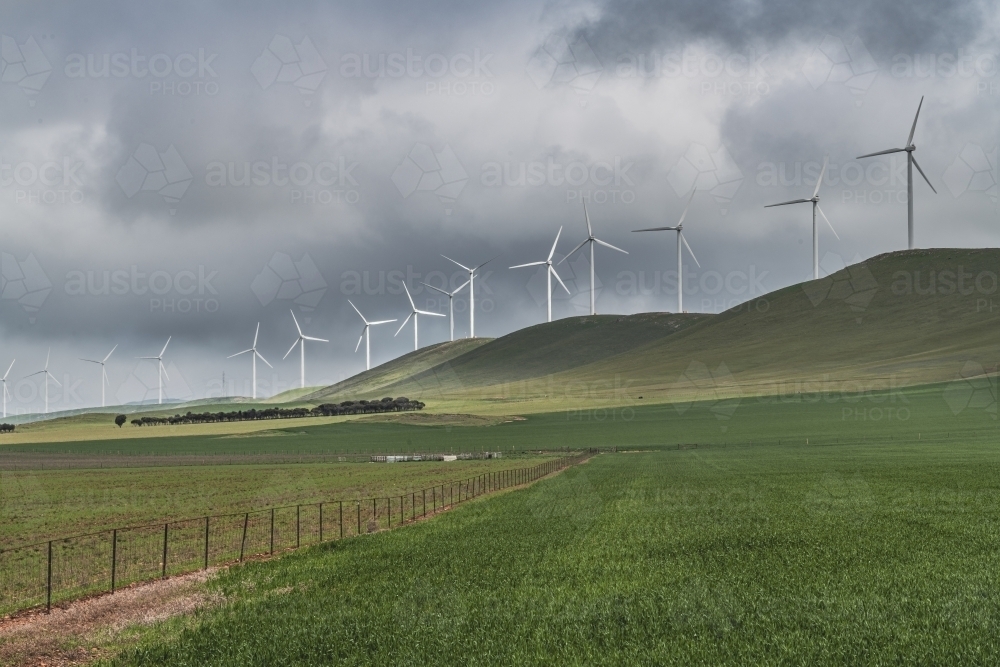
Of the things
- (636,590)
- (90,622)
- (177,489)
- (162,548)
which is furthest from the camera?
(177,489)

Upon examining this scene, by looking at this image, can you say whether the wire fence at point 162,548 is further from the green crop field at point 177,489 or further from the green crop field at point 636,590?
the green crop field at point 177,489

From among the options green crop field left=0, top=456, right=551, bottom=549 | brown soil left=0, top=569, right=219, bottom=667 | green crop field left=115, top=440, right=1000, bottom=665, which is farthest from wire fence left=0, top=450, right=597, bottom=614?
green crop field left=0, top=456, right=551, bottom=549

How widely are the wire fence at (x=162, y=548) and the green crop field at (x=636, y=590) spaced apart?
3.43 m

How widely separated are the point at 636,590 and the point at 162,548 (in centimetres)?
2348

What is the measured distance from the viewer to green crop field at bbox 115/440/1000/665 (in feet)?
65.5

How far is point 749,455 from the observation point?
335 ft

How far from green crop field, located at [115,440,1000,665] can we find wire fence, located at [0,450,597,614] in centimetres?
343

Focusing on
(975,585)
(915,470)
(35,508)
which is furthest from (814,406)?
(975,585)

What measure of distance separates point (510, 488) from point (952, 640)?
161 ft

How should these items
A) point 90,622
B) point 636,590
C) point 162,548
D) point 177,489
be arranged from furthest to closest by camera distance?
point 177,489, point 162,548, point 636,590, point 90,622

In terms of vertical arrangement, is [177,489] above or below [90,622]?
above

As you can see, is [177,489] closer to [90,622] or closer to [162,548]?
[162,548]

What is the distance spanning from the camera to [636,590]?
1018 inches

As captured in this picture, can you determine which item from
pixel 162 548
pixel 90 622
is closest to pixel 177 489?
pixel 162 548
